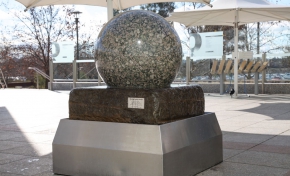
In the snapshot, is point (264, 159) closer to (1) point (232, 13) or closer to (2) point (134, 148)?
(2) point (134, 148)

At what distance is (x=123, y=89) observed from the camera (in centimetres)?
525

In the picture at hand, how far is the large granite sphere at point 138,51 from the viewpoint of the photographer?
5.21 m

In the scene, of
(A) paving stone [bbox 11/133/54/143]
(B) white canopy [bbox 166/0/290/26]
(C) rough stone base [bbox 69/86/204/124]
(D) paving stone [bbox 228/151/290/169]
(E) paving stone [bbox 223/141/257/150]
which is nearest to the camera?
(C) rough stone base [bbox 69/86/204/124]

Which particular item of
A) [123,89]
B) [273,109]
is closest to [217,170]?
[123,89]

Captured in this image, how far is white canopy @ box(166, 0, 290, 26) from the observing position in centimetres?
1535

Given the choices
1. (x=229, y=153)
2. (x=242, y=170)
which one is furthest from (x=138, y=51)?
(x=229, y=153)

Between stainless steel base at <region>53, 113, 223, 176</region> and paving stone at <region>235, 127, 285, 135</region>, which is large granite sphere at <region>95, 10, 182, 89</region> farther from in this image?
paving stone at <region>235, 127, 285, 135</region>

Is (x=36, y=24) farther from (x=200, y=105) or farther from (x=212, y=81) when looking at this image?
(x=200, y=105)

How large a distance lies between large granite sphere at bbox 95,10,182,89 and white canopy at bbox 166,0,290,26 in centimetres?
1056

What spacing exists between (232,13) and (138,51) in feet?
39.5

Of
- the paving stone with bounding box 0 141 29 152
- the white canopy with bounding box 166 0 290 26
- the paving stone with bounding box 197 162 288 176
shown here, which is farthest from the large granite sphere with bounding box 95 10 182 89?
the white canopy with bounding box 166 0 290 26

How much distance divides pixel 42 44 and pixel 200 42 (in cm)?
2660

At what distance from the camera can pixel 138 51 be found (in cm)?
519

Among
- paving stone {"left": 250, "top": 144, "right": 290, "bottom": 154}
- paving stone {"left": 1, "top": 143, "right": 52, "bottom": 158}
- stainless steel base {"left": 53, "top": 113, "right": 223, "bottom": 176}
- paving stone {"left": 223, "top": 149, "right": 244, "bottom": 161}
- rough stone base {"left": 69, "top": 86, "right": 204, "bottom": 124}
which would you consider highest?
rough stone base {"left": 69, "top": 86, "right": 204, "bottom": 124}
